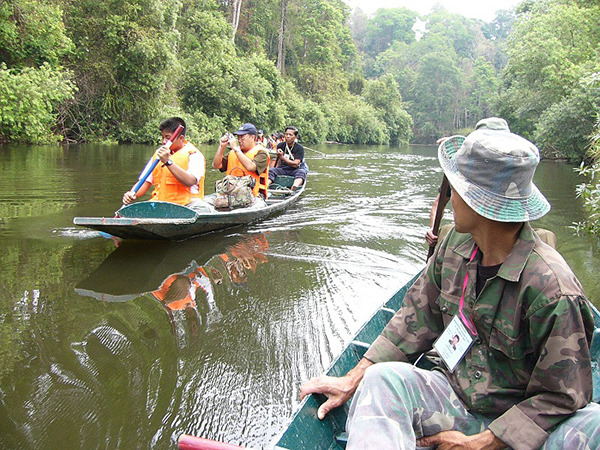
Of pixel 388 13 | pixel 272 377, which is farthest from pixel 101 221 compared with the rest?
pixel 388 13

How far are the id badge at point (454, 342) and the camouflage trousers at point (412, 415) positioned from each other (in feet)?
0.25

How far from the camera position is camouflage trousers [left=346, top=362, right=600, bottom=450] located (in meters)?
1.50

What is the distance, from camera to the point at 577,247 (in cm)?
699

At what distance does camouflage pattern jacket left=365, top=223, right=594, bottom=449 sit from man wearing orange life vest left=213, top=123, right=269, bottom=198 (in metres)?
5.11

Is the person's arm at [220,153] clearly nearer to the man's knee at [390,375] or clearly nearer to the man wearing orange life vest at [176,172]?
the man wearing orange life vest at [176,172]

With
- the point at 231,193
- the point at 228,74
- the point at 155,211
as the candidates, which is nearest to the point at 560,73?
the point at 228,74

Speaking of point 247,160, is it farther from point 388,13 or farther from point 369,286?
point 388,13

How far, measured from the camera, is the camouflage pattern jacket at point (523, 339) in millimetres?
1492

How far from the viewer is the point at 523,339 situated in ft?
5.31

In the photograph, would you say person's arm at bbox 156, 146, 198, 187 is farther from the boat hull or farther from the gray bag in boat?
the gray bag in boat

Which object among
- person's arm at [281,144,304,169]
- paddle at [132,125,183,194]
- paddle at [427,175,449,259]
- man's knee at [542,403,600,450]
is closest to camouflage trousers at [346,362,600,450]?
man's knee at [542,403,600,450]

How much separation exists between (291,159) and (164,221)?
4.56 meters

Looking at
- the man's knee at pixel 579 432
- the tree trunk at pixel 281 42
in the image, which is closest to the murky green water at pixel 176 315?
the man's knee at pixel 579 432

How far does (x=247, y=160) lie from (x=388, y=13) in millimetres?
94865
